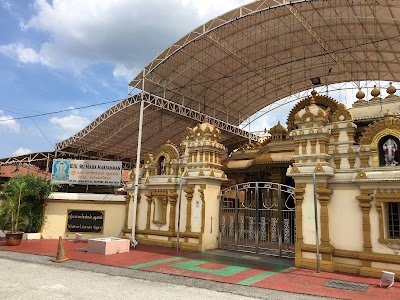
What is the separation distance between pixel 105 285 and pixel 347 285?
24.1 feet

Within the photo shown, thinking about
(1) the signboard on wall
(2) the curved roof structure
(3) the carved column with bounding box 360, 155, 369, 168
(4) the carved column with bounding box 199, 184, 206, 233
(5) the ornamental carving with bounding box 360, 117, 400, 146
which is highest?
(2) the curved roof structure

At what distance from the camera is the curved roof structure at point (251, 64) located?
72.9ft

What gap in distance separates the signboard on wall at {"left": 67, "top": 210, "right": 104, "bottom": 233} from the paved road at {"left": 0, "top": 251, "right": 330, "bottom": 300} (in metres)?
7.35

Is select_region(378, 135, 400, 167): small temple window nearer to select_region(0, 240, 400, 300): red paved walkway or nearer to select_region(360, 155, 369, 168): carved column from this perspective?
select_region(360, 155, 369, 168): carved column

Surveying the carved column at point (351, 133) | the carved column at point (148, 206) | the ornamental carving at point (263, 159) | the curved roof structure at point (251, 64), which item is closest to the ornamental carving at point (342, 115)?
the carved column at point (351, 133)

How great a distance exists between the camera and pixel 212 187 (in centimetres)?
1642

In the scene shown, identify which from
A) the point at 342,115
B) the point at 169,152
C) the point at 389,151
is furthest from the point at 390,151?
the point at 169,152

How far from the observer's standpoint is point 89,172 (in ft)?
74.2

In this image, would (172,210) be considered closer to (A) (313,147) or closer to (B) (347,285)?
(A) (313,147)

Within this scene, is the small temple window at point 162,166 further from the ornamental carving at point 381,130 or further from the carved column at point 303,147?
the ornamental carving at point 381,130

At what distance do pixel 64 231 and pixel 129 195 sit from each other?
4.46m

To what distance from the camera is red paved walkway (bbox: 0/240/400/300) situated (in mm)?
9375

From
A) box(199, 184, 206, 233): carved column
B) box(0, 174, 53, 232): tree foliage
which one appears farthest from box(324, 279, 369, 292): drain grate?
box(0, 174, 53, 232): tree foliage

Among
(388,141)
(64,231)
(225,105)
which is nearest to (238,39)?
(225,105)
